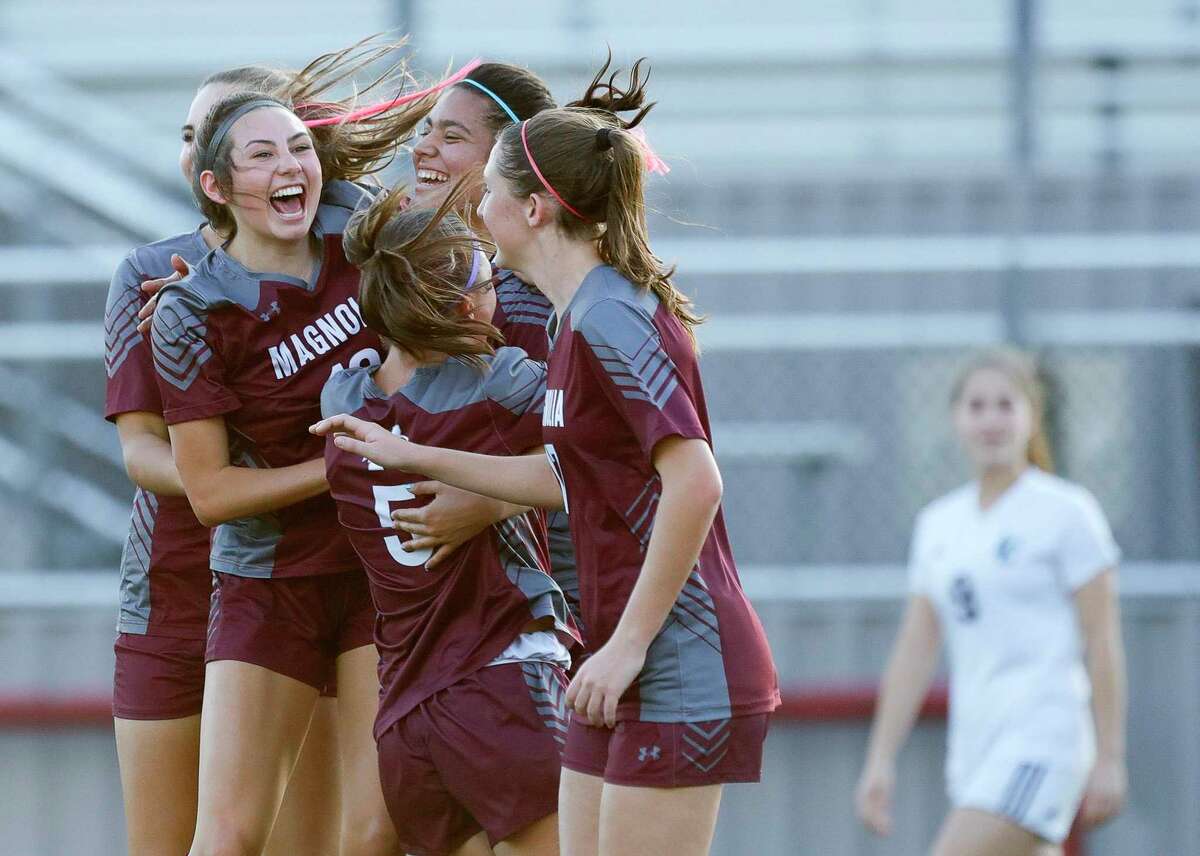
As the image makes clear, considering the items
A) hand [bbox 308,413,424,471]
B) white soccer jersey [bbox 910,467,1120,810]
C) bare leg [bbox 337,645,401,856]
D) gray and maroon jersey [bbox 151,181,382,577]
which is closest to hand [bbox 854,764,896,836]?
white soccer jersey [bbox 910,467,1120,810]

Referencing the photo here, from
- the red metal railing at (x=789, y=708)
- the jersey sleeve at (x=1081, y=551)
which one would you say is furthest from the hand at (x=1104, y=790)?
the red metal railing at (x=789, y=708)

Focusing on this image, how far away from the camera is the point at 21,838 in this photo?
16.7 feet

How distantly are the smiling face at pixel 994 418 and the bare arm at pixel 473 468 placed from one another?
2.00 meters

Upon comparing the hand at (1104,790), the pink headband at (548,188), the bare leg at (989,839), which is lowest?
the bare leg at (989,839)

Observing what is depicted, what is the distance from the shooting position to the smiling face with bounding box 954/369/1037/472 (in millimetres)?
4160

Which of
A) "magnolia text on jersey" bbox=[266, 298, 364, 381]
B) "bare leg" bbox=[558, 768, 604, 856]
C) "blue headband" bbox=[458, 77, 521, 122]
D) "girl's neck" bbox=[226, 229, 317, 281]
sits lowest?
"bare leg" bbox=[558, 768, 604, 856]

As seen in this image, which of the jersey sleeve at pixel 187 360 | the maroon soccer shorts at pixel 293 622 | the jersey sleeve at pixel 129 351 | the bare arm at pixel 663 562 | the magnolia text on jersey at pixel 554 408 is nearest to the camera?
the bare arm at pixel 663 562

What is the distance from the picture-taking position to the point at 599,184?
2.40 metres

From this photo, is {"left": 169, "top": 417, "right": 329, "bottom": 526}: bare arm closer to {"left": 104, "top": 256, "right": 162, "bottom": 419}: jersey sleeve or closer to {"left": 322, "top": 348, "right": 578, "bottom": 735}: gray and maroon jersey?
{"left": 322, "top": 348, "right": 578, "bottom": 735}: gray and maroon jersey

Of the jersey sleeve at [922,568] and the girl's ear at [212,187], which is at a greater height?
the girl's ear at [212,187]

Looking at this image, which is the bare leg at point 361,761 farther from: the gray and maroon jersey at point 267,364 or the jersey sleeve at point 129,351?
the jersey sleeve at point 129,351

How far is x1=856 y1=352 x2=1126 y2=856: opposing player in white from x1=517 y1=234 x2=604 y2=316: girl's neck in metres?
2.03

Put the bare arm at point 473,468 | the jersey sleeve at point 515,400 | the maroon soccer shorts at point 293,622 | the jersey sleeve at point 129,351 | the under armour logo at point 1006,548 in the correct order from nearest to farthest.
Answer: the bare arm at point 473,468
the jersey sleeve at point 515,400
the maroon soccer shorts at point 293,622
the jersey sleeve at point 129,351
the under armour logo at point 1006,548

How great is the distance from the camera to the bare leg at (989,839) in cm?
396
